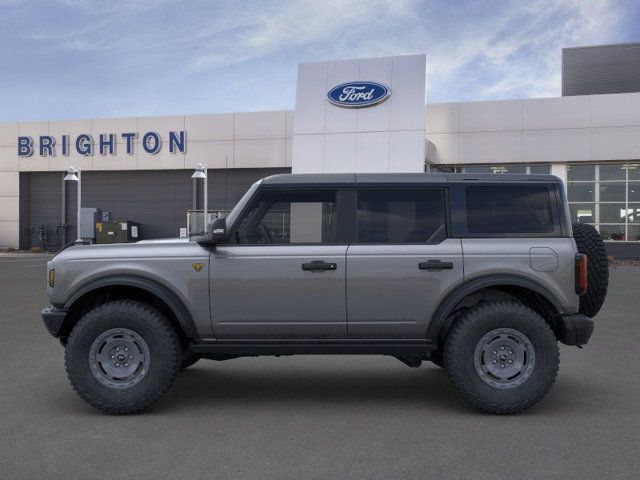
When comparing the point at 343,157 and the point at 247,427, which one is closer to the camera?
the point at 247,427

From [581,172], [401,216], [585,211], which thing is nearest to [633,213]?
[585,211]

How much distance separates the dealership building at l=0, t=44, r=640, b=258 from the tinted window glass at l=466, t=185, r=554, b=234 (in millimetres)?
18434

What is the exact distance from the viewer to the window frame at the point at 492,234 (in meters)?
5.30

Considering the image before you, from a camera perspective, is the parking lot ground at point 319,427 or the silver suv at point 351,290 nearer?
the parking lot ground at point 319,427

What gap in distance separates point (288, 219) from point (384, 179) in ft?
2.91

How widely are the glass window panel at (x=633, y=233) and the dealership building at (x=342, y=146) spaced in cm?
10

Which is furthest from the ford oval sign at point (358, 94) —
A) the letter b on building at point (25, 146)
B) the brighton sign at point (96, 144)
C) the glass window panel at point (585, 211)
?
the letter b on building at point (25, 146)

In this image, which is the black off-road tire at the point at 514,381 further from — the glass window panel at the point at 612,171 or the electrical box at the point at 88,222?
the electrical box at the point at 88,222

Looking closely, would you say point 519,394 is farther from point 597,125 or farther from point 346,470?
point 597,125

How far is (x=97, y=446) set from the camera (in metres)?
4.35

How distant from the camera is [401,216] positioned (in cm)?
534

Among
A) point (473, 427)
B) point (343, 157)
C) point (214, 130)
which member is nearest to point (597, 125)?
point (343, 157)

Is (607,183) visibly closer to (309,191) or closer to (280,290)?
(309,191)

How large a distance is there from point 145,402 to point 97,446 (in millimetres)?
768
